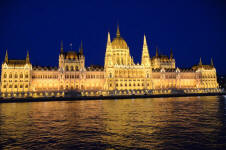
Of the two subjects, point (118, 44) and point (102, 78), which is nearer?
point (102, 78)

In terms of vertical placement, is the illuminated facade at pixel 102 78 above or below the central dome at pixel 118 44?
below

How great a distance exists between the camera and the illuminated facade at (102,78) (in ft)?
322

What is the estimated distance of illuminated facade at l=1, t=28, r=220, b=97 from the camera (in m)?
98.0

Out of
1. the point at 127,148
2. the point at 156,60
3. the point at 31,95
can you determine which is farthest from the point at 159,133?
the point at 156,60

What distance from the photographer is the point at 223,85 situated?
5773 inches

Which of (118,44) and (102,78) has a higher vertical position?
(118,44)

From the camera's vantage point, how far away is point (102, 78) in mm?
110500

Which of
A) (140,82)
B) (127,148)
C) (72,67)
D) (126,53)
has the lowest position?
(127,148)

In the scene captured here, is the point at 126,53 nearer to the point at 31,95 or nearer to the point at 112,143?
the point at 31,95

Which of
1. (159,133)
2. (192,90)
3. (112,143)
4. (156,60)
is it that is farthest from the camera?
(156,60)

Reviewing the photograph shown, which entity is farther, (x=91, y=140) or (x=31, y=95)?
(x=31, y=95)

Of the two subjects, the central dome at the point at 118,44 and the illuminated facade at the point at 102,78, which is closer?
the illuminated facade at the point at 102,78

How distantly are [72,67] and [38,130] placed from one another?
88383mm

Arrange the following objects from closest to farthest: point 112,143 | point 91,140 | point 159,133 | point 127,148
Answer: point 127,148 → point 112,143 → point 91,140 → point 159,133
